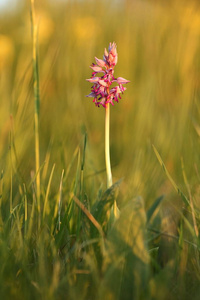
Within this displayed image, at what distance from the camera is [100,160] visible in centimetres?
196

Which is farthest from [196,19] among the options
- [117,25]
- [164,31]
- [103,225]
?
[103,225]

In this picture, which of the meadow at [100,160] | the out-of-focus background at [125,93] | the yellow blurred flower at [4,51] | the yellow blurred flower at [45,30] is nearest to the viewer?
the meadow at [100,160]

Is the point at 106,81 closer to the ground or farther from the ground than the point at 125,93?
farther from the ground

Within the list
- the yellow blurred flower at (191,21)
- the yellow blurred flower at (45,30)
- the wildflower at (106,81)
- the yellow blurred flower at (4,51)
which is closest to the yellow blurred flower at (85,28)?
the yellow blurred flower at (45,30)

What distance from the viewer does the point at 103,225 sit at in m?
1.12

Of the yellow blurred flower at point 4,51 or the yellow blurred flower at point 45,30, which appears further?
the yellow blurred flower at point 45,30

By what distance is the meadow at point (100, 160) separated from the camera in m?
0.89

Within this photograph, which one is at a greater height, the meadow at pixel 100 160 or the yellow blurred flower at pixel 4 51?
the yellow blurred flower at pixel 4 51

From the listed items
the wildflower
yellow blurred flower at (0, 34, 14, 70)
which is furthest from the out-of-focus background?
the wildflower

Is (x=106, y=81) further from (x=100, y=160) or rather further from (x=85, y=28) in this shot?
(x=85, y=28)

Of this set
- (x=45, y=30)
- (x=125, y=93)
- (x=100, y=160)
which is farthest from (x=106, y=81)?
(x=45, y=30)

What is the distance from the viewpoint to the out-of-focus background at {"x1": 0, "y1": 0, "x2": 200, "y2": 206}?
1567 millimetres

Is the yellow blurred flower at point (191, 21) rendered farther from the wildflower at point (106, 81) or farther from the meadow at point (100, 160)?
the wildflower at point (106, 81)

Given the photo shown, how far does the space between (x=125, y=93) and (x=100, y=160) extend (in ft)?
2.59
